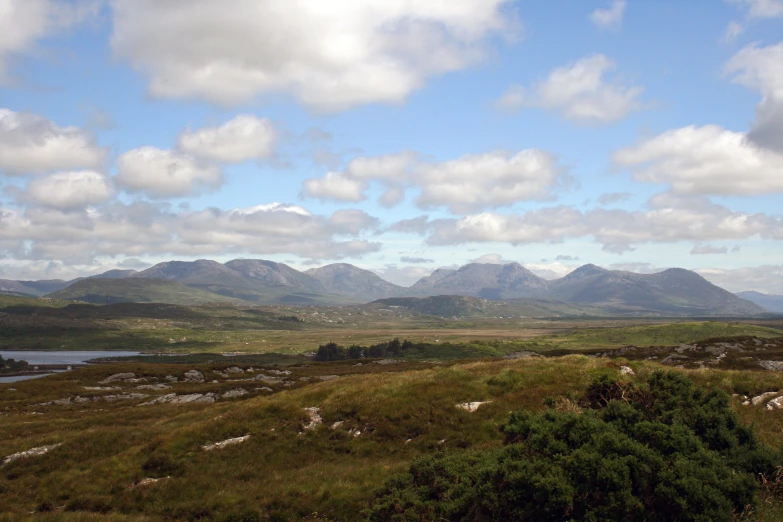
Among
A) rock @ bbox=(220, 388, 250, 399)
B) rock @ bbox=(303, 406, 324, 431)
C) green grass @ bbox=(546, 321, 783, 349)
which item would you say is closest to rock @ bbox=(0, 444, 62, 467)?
rock @ bbox=(303, 406, 324, 431)

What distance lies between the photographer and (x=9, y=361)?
15512 centimetres

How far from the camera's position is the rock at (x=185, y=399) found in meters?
60.5

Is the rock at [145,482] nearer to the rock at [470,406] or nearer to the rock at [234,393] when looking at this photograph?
the rock at [470,406]

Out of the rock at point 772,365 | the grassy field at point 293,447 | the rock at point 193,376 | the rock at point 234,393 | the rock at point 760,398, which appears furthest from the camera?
the rock at point 193,376

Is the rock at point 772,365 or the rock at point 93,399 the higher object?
the rock at point 772,365

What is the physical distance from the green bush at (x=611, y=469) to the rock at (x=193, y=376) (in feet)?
266

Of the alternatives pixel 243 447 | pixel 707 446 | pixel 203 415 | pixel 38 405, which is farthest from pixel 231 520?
pixel 38 405

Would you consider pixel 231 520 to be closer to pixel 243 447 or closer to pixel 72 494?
pixel 243 447

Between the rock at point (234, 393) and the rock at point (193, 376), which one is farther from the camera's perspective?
the rock at point (193, 376)

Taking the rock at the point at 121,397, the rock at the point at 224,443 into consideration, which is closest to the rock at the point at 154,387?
the rock at the point at 121,397

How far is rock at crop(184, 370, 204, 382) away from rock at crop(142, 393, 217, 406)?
26392 millimetres

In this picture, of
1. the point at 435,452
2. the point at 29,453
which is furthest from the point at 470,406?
the point at 29,453

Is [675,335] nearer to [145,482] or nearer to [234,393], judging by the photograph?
[234,393]

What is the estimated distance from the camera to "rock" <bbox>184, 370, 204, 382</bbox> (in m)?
89.6
